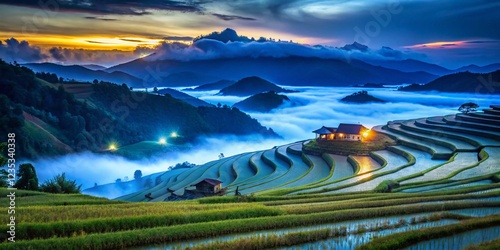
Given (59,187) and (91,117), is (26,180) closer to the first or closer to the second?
(59,187)

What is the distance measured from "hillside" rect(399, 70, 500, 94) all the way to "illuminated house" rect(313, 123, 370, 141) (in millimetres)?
91529

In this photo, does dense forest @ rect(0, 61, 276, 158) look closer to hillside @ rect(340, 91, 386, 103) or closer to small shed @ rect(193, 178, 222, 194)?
small shed @ rect(193, 178, 222, 194)

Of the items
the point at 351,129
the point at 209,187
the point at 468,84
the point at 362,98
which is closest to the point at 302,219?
the point at 209,187

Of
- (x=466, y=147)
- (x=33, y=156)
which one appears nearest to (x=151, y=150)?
(x=33, y=156)

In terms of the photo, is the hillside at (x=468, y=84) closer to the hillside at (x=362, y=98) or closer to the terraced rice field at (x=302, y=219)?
the hillside at (x=362, y=98)

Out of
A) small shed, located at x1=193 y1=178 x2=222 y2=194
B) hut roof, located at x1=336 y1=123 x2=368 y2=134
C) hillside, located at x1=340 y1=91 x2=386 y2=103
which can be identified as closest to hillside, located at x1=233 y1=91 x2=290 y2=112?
hillside, located at x1=340 y1=91 x2=386 y2=103

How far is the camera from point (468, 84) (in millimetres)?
137875

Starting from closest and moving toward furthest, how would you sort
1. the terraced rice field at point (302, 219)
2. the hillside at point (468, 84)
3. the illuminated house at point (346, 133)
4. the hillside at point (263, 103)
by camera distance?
1. the terraced rice field at point (302, 219)
2. the illuminated house at point (346, 133)
3. the hillside at point (468, 84)
4. the hillside at point (263, 103)

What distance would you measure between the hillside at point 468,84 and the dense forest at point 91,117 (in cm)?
6705

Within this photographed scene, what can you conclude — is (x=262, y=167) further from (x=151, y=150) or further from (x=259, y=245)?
(x=151, y=150)

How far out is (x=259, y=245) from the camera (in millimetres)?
10734

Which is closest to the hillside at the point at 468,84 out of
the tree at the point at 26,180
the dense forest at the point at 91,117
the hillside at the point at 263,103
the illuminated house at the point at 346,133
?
the hillside at the point at 263,103

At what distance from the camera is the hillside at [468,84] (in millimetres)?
119850

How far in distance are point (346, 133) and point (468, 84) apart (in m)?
114
